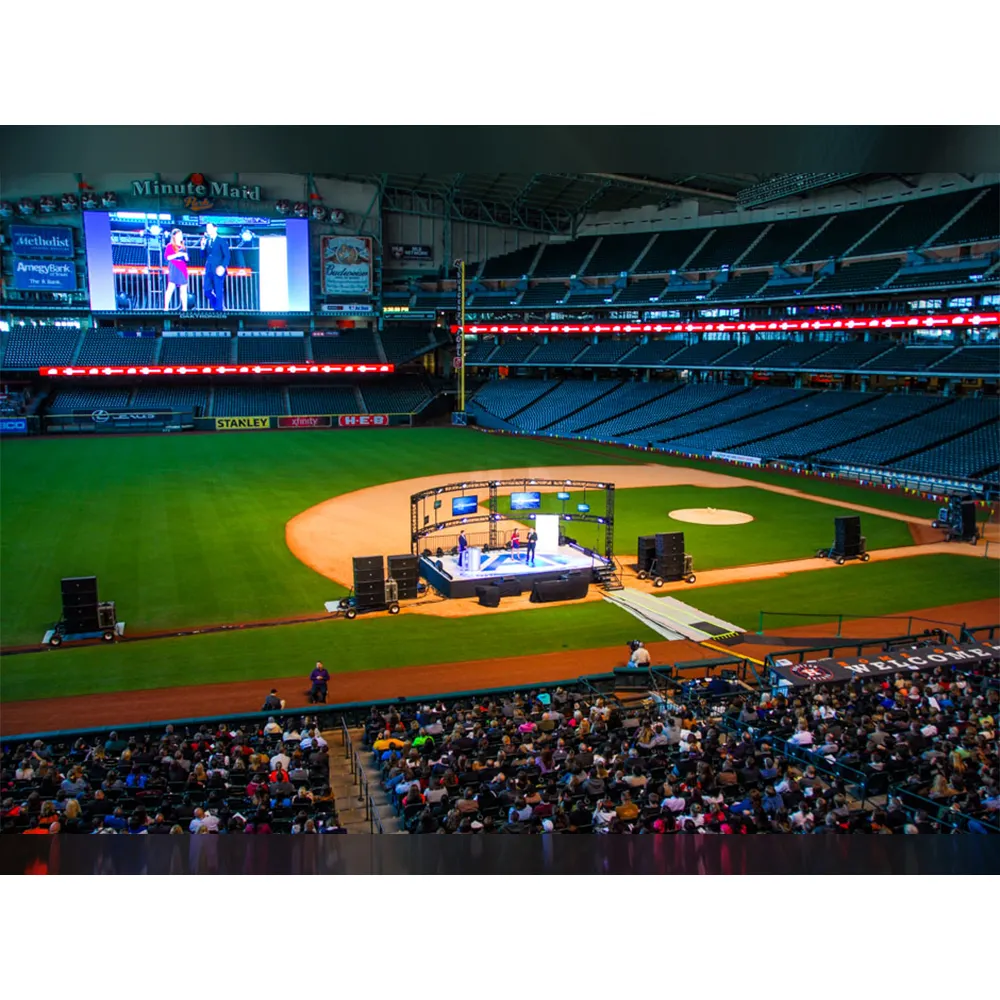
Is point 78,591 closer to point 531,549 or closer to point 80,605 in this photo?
point 80,605

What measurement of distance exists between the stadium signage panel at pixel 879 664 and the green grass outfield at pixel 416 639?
4811 mm

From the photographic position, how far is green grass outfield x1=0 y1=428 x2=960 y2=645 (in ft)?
80.1

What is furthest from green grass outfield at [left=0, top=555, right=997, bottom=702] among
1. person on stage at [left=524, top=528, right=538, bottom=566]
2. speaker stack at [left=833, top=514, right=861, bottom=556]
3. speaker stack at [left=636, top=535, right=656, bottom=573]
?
person on stage at [left=524, top=528, right=538, bottom=566]

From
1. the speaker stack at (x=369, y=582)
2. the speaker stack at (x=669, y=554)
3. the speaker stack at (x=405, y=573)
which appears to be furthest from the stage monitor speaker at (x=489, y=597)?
the speaker stack at (x=669, y=554)

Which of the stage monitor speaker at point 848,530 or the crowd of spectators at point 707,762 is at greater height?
the stage monitor speaker at point 848,530

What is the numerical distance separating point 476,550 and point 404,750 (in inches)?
555

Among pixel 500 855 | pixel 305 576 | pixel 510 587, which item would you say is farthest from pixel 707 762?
pixel 305 576

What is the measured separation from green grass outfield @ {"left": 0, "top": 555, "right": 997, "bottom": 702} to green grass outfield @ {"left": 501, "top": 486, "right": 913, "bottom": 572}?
374 cm

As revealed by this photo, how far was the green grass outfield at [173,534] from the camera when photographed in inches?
961

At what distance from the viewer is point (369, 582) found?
2400 centimetres

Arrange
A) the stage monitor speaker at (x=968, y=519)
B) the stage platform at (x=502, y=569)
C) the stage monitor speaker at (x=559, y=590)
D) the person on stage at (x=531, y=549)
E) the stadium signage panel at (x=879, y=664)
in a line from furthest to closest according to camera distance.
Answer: the stage monitor speaker at (x=968, y=519)
the person on stage at (x=531, y=549)
the stage platform at (x=502, y=569)
the stage monitor speaker at (x=559, y=590)
the stadium signage panel at (x=879, y=664)

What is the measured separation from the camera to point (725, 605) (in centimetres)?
2462

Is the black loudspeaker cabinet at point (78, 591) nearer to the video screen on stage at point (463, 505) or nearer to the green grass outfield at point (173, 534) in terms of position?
the green grass outfield at point (173, 534)

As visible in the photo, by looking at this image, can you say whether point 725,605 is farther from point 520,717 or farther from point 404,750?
point 404,750
